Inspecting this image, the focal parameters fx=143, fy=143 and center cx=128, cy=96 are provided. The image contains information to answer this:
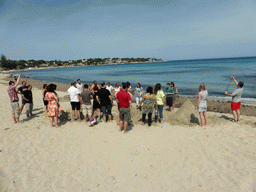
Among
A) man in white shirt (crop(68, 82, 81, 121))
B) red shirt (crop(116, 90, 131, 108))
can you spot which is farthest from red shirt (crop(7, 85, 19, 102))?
red shirt (crop(116, 90, 131, 108))

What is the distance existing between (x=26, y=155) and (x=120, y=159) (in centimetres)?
313

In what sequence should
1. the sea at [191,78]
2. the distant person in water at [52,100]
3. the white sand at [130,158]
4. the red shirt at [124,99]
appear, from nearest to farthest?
1. the white sand at [130,158]
2. the red shirt at [124,99]
3. the distant person in water at [52,100]
4. the sea at [191,78]

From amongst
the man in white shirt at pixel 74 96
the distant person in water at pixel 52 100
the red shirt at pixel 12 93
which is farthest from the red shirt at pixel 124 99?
the red shirt at pixel 12 93

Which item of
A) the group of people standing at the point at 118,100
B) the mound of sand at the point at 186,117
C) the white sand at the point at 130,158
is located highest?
the group of people standing at the point at 118,100

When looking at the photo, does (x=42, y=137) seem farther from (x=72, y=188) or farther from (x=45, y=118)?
(x=72, y=188)

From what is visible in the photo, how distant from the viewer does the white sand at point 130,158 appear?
138 inches

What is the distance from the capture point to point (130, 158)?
446cm

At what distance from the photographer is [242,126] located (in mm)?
6547

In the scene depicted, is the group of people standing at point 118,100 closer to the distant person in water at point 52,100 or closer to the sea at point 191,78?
the distant person in water at point 52,100

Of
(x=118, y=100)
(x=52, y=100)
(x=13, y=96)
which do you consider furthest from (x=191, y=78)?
(x=13, y=96)

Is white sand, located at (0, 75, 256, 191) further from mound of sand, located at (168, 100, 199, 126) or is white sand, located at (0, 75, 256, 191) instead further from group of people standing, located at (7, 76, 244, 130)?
→ group of people standing, located at (7, 76, 244, 130)

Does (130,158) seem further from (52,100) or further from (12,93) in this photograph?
(12,93)

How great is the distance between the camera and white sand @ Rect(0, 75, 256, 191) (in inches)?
138

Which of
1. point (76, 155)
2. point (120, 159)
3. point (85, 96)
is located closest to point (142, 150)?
point (120, 159)
